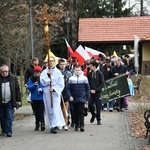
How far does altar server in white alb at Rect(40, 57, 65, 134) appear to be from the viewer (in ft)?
38.7

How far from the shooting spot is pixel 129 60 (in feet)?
93.5

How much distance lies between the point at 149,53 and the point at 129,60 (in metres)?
10.3

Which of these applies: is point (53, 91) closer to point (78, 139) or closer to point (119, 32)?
point (78, 139)

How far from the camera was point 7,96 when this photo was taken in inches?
445

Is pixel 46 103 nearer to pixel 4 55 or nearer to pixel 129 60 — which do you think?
pixel 129 60

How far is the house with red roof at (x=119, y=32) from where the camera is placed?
38.4 m

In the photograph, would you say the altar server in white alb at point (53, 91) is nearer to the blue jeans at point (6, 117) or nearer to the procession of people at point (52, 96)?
the procession of people at point (52, 96)

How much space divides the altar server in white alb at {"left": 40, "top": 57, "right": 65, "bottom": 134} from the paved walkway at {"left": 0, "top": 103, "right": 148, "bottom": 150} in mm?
317

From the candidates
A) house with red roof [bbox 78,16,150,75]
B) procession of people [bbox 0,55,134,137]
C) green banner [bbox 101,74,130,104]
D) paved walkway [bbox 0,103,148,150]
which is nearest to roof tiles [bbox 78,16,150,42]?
house with red roof [bbox 78,16,150,75]

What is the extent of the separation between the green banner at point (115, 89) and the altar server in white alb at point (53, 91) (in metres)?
5.32

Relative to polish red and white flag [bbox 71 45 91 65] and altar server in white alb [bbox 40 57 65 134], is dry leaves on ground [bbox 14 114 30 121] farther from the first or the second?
polish red and white flag [bbox 71 45 91 65]

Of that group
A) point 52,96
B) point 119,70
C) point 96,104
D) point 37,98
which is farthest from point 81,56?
point 52,96

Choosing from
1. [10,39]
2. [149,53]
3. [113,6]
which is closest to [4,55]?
[10,39]

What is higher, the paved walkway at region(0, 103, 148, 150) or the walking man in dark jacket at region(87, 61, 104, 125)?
the walking man in dark jacket at region(87, 61, 104, 125)
